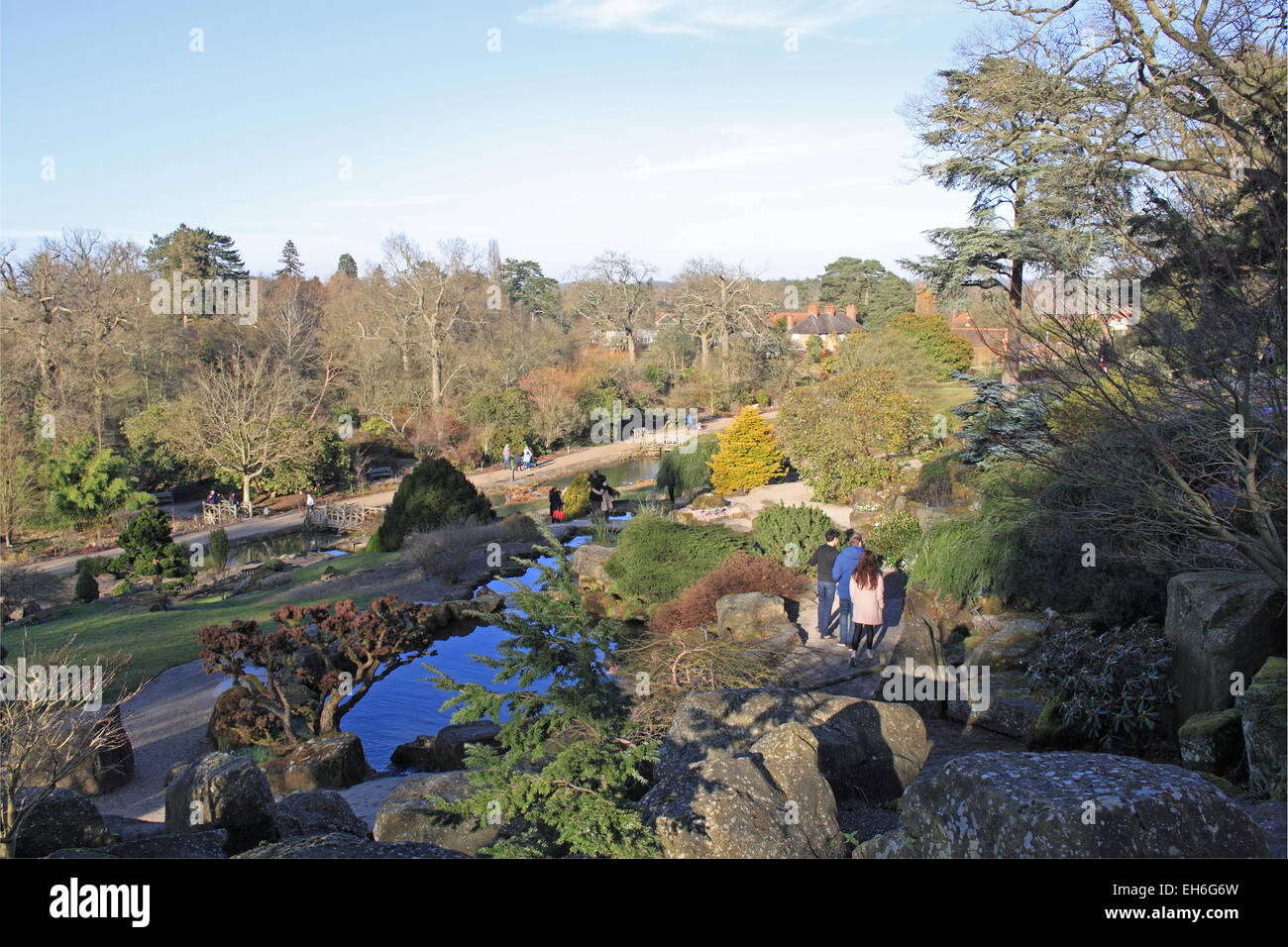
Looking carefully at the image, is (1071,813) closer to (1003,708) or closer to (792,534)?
(1003,708)

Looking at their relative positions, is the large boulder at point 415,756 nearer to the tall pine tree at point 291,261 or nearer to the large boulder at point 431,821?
the large boulder at point 431,821

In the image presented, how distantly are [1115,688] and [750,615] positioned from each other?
5143 millimetres

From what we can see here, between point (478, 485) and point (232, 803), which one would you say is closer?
point (232, 803)

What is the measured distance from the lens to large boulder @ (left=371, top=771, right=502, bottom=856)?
454 centimetres

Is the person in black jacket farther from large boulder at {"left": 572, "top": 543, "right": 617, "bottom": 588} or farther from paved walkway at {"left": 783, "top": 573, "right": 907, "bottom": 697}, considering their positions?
large boulder at {"left": 572, "top": 543, "right": 617, "bottom": 588}

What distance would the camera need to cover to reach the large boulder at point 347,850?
3.00 m

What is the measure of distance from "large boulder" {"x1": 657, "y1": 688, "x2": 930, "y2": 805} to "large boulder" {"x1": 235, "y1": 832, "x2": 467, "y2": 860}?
6.61 ft

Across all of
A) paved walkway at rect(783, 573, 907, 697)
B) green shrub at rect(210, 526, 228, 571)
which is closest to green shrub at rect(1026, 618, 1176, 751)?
paved walkway at rect(783, 573, 907, 697)

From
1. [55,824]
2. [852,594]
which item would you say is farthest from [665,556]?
[55,824]

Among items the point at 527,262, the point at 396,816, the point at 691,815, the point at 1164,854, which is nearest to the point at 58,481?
the point at 396,816

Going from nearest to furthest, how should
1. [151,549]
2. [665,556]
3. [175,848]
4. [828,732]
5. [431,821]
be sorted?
[175,848], [431,821], [828,732], [665,556], [151,549]

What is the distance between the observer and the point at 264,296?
48.9 metres

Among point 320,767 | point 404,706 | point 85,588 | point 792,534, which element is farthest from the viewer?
point 85,588

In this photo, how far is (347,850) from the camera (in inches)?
121
